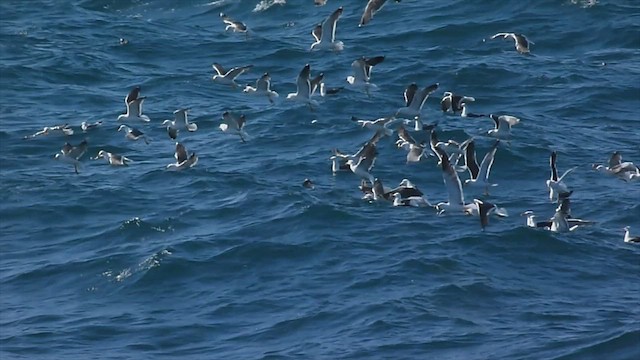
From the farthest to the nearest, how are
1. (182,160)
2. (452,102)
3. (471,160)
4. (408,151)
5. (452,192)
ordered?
1. (452,102)
2. (408,151)
3. (182,160)
4. (471,160)
5. (452,192)

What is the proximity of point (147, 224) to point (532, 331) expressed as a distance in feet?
34.3

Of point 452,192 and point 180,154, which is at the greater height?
point 452,192

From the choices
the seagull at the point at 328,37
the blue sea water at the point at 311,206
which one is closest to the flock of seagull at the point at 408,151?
the seagull at the point at 328,37

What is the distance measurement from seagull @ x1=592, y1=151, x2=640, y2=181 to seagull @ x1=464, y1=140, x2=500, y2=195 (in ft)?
9.14

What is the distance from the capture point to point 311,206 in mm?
34375

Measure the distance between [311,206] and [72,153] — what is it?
6.49 metres

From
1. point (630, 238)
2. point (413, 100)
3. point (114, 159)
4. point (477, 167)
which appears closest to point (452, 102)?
point (413, 100)

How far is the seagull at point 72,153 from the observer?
122ft

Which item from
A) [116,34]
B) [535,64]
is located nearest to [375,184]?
[535,64]

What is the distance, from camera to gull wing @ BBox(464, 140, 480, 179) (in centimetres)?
3409

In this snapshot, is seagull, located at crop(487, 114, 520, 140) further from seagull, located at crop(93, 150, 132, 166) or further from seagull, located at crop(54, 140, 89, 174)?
seagull, located at crop(54, 140, 89, 174)

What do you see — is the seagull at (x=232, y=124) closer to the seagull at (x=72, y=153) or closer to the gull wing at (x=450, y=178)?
the seagull at (x=72, y=153)

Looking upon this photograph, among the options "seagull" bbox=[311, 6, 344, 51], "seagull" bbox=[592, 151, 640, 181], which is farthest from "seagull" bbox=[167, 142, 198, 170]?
"seagull" bbox=[592, 151, 640, 181]

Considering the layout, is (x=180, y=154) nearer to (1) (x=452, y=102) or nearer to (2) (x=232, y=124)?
(2) (x=232, y=124)
